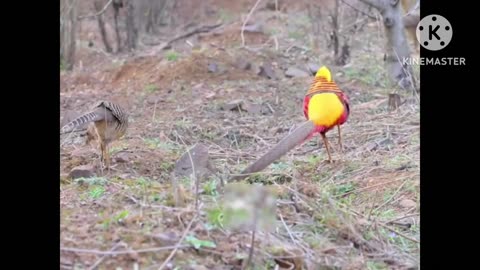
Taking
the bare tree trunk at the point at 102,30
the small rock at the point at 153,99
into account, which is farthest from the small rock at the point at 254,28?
the small rock at the point at 153,99

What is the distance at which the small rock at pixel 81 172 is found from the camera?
586 cm

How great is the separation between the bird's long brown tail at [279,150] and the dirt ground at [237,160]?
10cm

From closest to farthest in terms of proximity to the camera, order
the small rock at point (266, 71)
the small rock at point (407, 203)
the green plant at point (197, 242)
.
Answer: the green plant at point (197, 242) < the small rock at point (407, 203) < the small rock at point (266, 71)

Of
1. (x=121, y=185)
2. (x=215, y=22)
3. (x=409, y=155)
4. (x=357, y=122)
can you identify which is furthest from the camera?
(x=215, y=22)

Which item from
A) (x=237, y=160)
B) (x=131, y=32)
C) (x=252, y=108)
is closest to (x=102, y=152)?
(x=237, y=160)

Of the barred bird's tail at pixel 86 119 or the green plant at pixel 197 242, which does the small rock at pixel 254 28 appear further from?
the green plant at pixel 197 242

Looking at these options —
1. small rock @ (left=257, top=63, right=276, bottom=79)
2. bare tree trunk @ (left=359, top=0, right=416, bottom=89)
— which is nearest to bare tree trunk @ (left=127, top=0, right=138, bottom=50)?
small rock @ (left=257, top=63, right=276, bottom=79)

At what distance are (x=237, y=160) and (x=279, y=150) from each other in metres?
0.96

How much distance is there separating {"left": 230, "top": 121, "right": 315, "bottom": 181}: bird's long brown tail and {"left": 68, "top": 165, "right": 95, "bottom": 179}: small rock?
109 cm

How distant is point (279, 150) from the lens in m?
6.21

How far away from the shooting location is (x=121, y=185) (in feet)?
18.1
